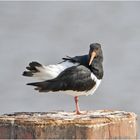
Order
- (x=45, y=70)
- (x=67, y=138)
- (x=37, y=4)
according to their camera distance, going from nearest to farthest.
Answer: (x=67, y=138) < (x=45, y=70) < (x=37, y=4)

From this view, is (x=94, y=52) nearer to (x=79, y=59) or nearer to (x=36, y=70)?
(x=79, y=59)

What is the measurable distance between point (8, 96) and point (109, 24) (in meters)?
8.47

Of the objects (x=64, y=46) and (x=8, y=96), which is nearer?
(x=8, y=96)

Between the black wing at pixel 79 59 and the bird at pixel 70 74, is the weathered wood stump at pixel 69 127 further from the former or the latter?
the black wing at pixel 79 59

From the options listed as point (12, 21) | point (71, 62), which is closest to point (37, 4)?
point (12, 21)

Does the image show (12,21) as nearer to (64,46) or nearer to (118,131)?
(64,46)

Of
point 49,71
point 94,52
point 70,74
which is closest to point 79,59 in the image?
point 94,52

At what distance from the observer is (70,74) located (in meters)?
8.27

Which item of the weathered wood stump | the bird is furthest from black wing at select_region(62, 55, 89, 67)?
the weathered wood stump

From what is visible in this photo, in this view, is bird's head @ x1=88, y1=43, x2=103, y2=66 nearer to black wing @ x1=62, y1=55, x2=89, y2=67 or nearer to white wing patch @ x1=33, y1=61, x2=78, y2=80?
black wing @ x1=62, y1=55, x2=89, y2=67

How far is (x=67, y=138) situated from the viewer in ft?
19.6

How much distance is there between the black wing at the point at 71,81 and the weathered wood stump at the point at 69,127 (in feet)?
5.23

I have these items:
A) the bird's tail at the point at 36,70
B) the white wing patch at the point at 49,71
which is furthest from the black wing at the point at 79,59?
the bird's tail at the point at 36,70

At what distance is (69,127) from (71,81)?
2.26 m
